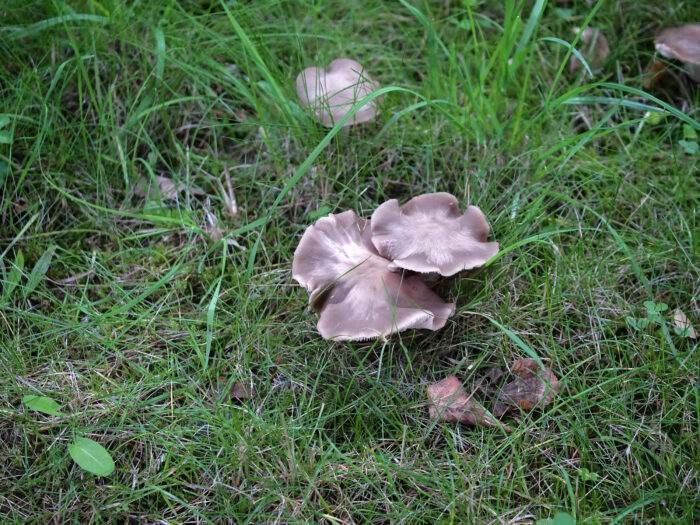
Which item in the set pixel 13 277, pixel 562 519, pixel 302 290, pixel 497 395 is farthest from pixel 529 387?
Result: pixel 13 277

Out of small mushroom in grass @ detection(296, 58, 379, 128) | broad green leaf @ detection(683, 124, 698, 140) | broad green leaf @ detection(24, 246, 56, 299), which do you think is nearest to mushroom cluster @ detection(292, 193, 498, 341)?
small mushroom in grass @ detection(296, 58, 379, 128)

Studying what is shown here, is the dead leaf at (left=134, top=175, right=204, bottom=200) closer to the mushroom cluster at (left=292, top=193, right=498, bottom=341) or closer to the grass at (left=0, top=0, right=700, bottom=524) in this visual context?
the grass at (left=0, top=0, right=700, bottom=524)

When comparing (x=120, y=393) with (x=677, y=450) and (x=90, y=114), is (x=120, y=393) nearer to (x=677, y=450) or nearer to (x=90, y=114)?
(x=90, y=114)

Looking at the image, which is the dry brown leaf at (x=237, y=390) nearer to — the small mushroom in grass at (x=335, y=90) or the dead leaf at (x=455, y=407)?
the dead leaf at (x=455, y=407)

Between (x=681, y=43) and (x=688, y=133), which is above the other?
(x=681, y=43)

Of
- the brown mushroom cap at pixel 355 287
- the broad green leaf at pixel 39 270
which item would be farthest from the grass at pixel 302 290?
the brown mushroom cap at pixel 355 287

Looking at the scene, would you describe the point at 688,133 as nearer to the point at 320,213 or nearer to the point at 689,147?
the point at 689,147

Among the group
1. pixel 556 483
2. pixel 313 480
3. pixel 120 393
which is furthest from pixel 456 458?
pixel 120 393
